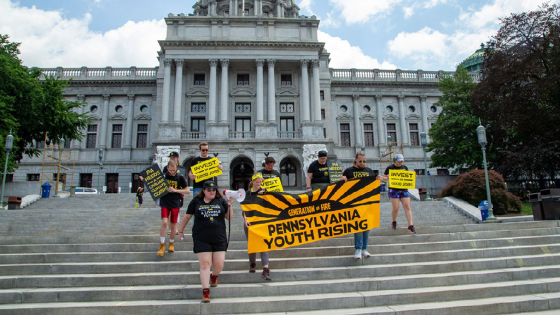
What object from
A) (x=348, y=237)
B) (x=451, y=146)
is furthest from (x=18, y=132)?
(x=451, y=146)

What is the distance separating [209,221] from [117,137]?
39.4 m

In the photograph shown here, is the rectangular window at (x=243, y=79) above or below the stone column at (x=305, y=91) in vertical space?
above

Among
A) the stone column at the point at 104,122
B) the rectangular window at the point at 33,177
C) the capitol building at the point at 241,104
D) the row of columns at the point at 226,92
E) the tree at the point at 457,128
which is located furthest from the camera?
the stone column at the point at 104,122

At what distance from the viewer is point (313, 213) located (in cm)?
736

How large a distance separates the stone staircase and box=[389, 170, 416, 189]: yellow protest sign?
1.25 meters

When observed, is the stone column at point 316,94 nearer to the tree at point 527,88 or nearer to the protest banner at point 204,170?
the tree at point 527,88

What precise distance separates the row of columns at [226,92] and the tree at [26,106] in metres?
8.66

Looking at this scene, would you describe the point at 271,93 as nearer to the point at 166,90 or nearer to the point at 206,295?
the point at 166,90

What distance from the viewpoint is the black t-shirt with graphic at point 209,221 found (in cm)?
591

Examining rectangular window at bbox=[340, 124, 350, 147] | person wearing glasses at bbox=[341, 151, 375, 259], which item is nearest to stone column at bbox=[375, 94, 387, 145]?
rectangular window at bbox=[340, 124, 350, 147]

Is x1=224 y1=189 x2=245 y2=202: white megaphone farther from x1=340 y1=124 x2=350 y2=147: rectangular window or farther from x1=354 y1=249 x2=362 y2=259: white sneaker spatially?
x1=340 y1=124 x2=350 y2=147: rectangular window

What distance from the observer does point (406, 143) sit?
43062 millimetres

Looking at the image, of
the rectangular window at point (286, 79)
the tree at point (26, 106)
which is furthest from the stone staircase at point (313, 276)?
the rectangular window at point (286, 79)

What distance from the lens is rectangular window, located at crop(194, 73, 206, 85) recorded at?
A: 37125mm
